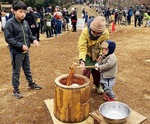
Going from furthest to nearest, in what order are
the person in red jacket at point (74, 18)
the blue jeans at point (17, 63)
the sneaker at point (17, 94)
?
the person in red jacket at point (74, 18)
the sneaker at point (17, 94)
the blue jeans at point (17, 63)

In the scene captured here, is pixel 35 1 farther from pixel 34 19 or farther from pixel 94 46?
pixel 94 46

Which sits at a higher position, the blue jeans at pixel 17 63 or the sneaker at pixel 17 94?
the blue jeans at pixel 17 63

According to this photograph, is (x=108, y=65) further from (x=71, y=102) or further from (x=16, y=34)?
(x=16, y=34)

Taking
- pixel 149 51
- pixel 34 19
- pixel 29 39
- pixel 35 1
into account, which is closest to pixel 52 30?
pixel 34 19

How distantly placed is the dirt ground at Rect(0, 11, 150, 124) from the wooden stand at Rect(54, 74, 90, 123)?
50 centimetres

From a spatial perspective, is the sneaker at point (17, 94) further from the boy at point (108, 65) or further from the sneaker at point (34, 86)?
the boy at point (108, 65)

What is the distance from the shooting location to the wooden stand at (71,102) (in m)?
3.10

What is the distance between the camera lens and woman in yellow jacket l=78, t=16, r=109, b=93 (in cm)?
345

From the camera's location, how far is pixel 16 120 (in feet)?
12.1

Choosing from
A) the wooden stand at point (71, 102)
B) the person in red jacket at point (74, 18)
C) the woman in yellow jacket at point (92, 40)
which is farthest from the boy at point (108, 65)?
the person in red jacket at point (74, 18)

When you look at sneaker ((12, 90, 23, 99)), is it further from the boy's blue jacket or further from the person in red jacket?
the person in red jacket

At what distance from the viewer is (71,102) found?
314 cm

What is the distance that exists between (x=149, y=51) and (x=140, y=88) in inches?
161

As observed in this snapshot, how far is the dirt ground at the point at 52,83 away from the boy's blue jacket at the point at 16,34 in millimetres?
1038
